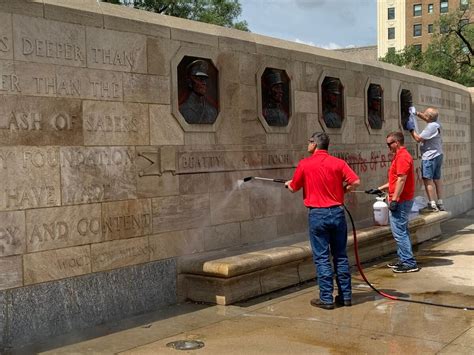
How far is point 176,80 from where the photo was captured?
7.07 meters

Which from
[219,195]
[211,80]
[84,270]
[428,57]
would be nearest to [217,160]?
[219,195]

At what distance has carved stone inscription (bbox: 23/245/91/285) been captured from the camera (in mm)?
5648

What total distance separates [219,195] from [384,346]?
9.80 feet

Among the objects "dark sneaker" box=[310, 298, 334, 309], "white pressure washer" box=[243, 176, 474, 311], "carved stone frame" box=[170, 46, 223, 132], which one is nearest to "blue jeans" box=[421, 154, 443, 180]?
"white pressure washer" box=[243, 176, 474, 311]

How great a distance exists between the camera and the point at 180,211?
717 cm

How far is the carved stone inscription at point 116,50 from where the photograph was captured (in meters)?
6.20

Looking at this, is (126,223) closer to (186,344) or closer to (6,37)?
(186,344)

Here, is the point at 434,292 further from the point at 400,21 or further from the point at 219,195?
the point at 400,21

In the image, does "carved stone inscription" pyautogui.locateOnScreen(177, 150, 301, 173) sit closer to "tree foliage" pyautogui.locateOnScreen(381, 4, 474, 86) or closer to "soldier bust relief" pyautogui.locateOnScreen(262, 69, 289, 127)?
"soldier bust relief" pyautogui.locateOnScreen(262, 69, 289, 127)

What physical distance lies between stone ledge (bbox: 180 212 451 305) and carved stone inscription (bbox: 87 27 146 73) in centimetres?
223

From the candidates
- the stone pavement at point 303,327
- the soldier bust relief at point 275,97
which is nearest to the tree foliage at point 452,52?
the soldier bust relief at point 275,97

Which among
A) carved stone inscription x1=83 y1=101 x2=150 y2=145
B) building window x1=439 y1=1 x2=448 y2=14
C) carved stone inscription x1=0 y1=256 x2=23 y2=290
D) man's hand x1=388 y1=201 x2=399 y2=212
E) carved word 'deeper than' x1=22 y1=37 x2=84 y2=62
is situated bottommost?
carved stone inscription x1=0 y1=256 x2=23 y2=290

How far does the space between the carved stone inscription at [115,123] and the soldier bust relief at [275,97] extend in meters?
2.24

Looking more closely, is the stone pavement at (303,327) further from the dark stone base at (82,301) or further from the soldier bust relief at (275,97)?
the soldier bust relief at (275,97)
